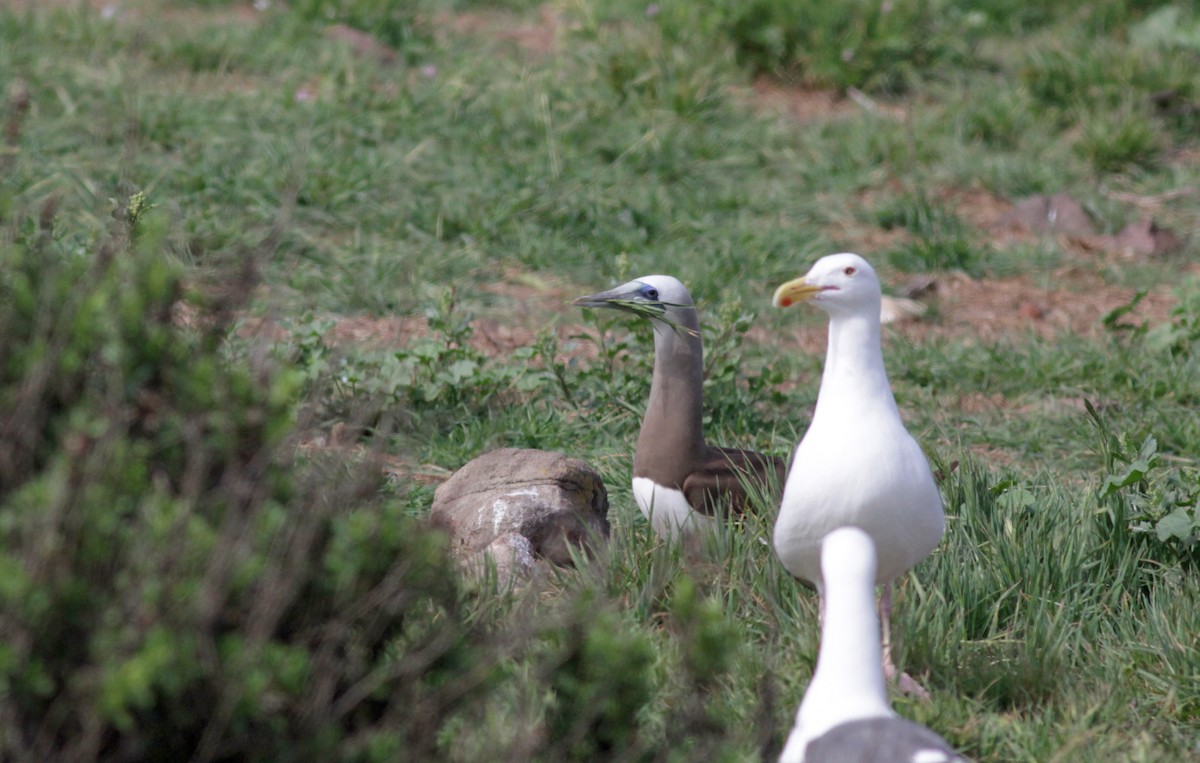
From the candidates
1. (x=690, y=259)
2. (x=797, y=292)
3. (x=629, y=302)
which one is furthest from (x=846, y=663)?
(x=690, y=259)

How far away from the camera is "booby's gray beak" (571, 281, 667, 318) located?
3943 mm

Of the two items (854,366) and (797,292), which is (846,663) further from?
(797,292)

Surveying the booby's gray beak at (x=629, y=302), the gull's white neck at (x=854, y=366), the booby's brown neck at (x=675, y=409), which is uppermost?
the gull's white neck at (x=854, y=366)

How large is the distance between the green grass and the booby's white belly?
0.10 meters

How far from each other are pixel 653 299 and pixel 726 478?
547mm

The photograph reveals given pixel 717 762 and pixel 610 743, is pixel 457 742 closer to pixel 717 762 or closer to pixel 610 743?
pixel 610 743

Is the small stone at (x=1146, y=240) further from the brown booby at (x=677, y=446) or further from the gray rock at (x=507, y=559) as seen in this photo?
the gray rock at (x=507, y=559)

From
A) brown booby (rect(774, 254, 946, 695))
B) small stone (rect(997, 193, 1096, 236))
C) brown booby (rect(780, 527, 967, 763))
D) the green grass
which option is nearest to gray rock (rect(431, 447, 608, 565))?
the green grass

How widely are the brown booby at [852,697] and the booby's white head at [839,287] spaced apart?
2.22 feet

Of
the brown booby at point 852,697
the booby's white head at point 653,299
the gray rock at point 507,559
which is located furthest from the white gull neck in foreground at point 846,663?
the booby's white head at point 653,299

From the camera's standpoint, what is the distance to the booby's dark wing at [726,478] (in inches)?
148

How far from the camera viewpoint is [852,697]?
8.07ft

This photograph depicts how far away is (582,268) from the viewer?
6.41m

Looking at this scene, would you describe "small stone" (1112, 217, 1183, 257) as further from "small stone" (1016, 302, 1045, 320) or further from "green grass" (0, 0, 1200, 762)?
"small stone" (1016, 302, 1045, 320)
